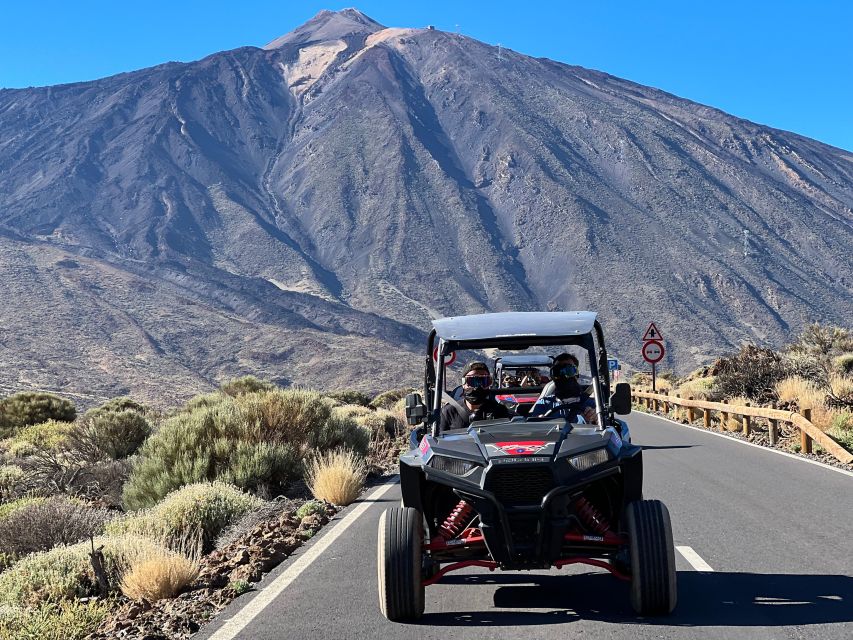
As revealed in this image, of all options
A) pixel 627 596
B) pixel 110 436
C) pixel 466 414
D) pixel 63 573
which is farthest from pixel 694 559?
pixel 110 436

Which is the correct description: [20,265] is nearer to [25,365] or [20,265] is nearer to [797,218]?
[25,365]

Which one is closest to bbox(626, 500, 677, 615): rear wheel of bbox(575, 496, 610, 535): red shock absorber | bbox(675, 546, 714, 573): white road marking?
bbox(575, 496, 610, 535): red shock absorber

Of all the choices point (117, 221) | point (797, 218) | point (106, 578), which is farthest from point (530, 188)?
point (106, 578)

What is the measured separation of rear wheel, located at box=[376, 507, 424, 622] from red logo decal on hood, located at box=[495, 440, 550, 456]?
0.73m

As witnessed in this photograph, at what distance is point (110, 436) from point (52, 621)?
14198mm

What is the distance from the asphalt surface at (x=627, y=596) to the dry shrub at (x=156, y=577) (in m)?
0.60

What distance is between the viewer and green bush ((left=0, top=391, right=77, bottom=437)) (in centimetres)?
3212

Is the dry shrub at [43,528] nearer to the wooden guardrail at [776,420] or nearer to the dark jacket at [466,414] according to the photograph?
the dark jacket at [466,414]

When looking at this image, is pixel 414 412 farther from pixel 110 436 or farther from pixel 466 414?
pixel 110 436

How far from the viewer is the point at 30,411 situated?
32.7m

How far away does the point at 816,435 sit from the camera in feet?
52.0

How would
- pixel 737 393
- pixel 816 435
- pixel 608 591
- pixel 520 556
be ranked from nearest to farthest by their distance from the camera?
pixel 520 556
pixel 608 591
pixel 816 435
pixel 737 393

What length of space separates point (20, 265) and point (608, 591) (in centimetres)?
12591

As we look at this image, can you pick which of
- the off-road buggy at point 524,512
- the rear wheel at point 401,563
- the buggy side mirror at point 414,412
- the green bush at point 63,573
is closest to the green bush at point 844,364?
the buggy side mirror at point 414,412
